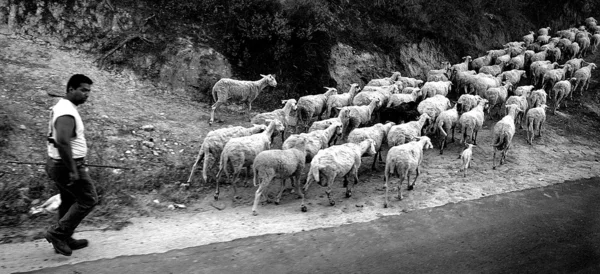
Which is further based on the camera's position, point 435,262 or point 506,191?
point 506,191

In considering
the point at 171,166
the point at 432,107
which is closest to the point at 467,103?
the point at 432,107

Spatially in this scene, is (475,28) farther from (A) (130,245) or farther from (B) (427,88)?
(A) (130,245)

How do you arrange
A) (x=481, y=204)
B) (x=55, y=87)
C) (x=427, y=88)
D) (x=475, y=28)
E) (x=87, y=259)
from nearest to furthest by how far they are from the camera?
(x=87, y=259), (x=481, y=204), (x=55, y=87), (x=427, y=88), (x=475, y=28)

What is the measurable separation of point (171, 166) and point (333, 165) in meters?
3.67

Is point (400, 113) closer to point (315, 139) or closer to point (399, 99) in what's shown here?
point (399, 99)

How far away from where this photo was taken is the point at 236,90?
40.9 ft

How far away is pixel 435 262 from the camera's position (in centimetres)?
680

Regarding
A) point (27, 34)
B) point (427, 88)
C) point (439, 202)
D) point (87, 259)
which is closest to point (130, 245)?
point (87, 259)

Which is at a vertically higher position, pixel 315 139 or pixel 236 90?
pixel 236 90

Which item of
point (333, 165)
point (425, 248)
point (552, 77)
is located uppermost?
point (552, 77)

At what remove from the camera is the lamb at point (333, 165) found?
8625 mm

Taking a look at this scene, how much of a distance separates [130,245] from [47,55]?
821cm

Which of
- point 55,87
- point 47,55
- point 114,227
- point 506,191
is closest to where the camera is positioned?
point 114,227

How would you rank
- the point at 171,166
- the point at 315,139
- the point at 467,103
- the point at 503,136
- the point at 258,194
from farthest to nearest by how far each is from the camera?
1. the point at 467,103
2. the point at 503,136
3. the point at 315,139
4. the point at 171,166
5. the point at 258,194
